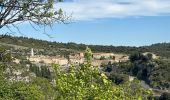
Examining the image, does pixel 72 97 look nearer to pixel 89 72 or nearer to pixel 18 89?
pixel 89 72

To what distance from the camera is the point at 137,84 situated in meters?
19.2

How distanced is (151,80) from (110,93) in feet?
484

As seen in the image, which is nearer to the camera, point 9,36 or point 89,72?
point 9,36

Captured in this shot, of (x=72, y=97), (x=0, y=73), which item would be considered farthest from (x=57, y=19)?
(x=0, y=73)

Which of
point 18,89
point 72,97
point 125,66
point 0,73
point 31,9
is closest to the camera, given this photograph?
point 31,9

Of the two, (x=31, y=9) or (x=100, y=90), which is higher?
(x=31, y=9)

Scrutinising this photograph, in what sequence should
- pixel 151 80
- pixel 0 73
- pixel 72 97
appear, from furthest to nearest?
pixel 151 80 → pixel 0 73 → pixel 72 97

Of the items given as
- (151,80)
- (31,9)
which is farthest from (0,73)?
(151,80)

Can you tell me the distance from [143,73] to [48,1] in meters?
159

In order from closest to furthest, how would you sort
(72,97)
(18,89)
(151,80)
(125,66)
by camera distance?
(72,97)
(18,89)
(151,80)
(125,66)

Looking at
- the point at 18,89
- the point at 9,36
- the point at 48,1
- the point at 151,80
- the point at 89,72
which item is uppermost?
the point at 48,1

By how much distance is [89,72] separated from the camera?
14.8 metres

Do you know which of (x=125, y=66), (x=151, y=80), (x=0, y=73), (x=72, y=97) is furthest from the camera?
(x=125, y=66)

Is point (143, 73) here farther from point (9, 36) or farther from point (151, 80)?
point (9, 36)
